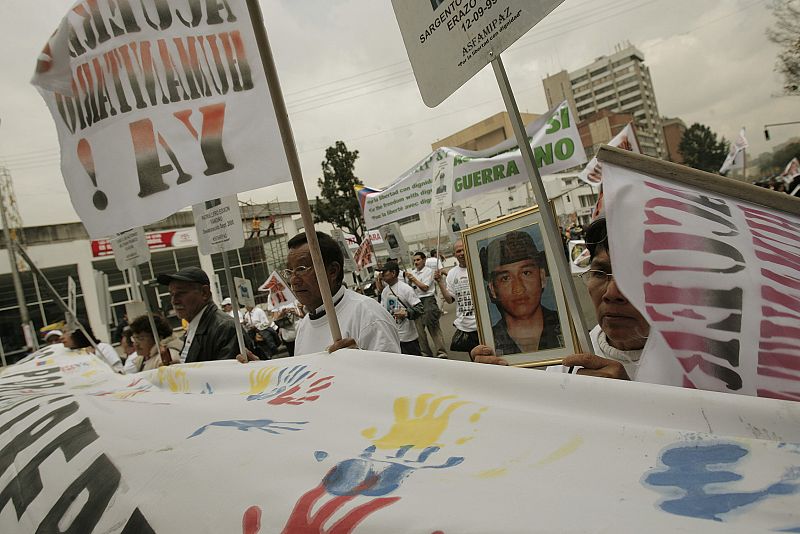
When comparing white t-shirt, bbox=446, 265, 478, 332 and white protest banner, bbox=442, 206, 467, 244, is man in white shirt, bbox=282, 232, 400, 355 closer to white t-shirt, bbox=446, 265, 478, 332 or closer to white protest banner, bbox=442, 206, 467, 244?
white t-shirt, bbox=446, 265, 478, 332

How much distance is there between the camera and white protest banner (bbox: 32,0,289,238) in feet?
8.00

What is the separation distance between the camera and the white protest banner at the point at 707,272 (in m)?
0.96

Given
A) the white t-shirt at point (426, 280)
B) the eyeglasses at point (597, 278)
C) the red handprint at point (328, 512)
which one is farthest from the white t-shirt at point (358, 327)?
the white t-shirt at point (426, 280)

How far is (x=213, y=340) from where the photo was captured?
3588 millimetres

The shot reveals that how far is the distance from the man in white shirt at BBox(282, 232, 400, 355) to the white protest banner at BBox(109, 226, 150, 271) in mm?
2145

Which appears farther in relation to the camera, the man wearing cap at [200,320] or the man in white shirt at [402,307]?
the man in white shirt at [402,307]

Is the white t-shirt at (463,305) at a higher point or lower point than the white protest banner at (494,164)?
lower

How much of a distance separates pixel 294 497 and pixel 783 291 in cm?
98

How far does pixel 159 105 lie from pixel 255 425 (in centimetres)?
200

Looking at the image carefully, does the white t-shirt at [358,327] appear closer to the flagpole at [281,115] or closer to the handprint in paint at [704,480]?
the flagpole at [281,115]

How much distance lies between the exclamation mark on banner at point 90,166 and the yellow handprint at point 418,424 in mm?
2306

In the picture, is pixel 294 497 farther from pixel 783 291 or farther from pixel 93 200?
pixel 93 200

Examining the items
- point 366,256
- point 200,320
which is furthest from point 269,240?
point 200,320

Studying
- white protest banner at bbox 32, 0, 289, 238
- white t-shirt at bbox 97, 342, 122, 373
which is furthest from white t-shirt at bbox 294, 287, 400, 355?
white t-shirt at bbox 97, 342, 122, 373
